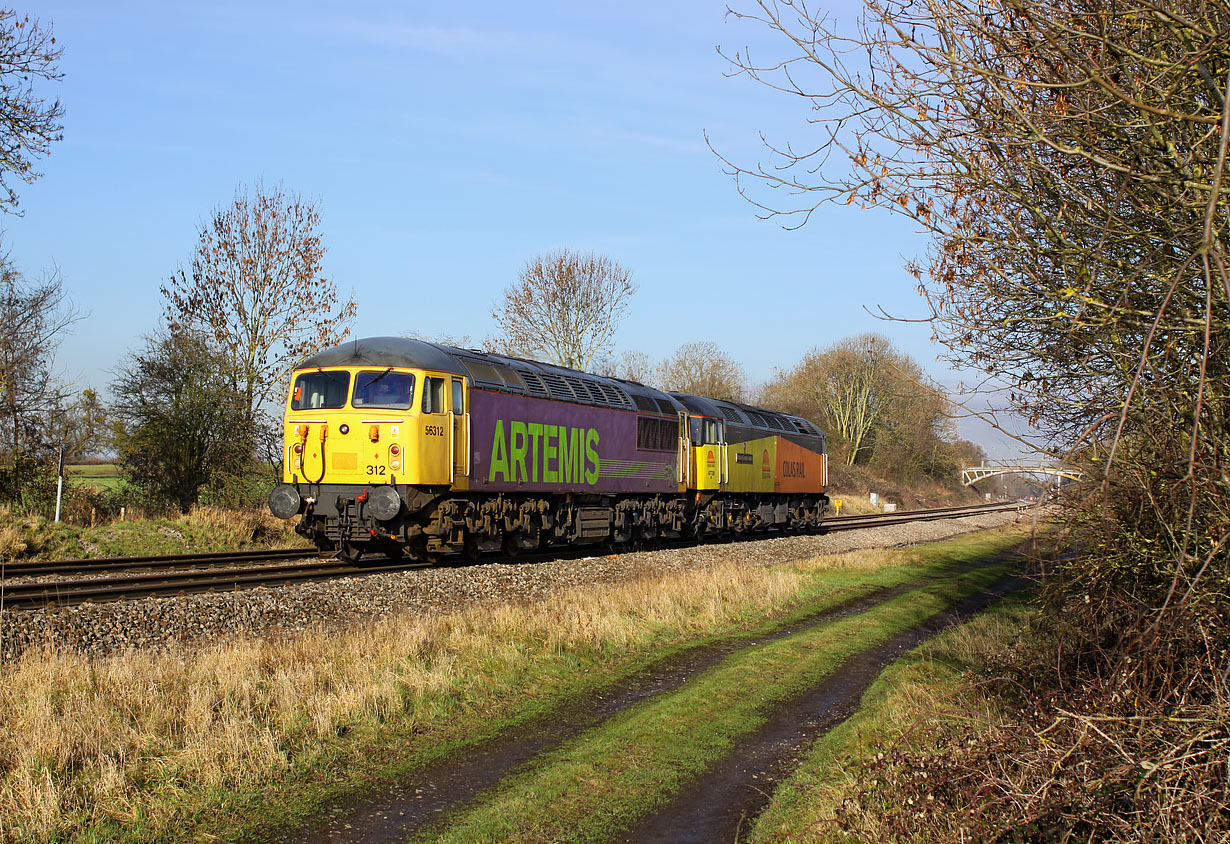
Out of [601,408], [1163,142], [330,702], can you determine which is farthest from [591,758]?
[601,408]

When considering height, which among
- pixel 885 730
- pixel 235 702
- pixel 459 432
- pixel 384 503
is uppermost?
pixel 459 432

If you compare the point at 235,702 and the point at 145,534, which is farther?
the point at 145,534

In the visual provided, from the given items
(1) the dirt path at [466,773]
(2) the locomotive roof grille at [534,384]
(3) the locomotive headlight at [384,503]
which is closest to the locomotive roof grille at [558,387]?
(2) the locomotive roof grille at [534,384]

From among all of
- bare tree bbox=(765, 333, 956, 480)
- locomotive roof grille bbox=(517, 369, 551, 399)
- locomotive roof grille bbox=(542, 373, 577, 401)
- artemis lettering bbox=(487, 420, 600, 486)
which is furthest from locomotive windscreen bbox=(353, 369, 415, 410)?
bare tree bbox=(765, 333, 956, 480)

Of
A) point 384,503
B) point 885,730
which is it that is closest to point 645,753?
point 885,730

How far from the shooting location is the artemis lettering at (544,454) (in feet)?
60.3

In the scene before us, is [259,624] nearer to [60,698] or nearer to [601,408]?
[60,698]

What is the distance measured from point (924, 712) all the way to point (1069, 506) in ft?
6.77

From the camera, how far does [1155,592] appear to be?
5867mm

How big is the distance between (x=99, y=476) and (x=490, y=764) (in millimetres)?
25116

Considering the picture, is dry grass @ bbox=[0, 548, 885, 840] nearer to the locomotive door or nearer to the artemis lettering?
the locomotive door

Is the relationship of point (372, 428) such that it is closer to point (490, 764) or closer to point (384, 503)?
point (384, 503)

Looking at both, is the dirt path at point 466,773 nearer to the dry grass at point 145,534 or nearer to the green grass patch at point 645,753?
the green grass patch at point 645,753

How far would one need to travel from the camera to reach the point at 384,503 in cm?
1588
